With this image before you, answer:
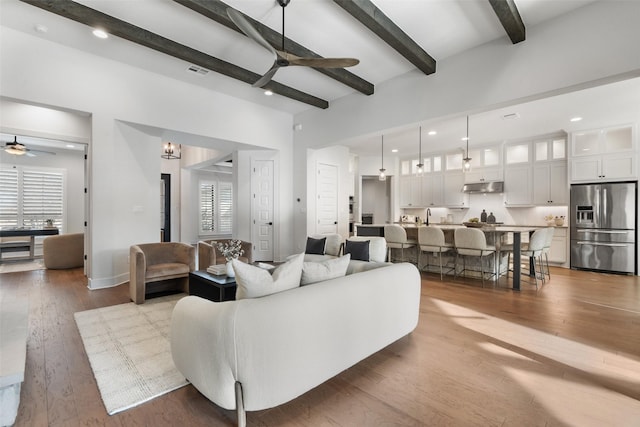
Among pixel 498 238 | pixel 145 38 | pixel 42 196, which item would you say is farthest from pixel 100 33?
pixel 498 238

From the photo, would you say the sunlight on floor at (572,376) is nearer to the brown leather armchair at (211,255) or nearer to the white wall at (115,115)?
the brown leather armchair at (211,255)

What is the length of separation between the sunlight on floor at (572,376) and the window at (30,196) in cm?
956

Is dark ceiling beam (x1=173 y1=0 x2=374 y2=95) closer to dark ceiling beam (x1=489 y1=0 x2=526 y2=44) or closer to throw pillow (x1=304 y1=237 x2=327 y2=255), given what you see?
dark ceiling beam (x1=489 y1=0 x2=526 y2=44)

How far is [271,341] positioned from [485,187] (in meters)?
7.38

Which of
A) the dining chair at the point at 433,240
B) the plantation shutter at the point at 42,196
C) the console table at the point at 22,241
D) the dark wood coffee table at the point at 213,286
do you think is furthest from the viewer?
the plantation shutter at the point at 42,196

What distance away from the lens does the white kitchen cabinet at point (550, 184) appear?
6.35m

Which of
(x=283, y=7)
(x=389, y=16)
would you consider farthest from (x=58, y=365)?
(x=389, y=16)

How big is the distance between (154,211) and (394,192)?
21.8ft

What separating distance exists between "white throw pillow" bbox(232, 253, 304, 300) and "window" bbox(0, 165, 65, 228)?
8523 millimetres

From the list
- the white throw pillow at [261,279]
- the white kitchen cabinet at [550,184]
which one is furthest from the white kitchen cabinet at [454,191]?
the white throw pillow at [261,279]

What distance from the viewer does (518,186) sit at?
22.9 feet

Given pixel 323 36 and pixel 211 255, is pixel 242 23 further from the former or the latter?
pixel 211 255

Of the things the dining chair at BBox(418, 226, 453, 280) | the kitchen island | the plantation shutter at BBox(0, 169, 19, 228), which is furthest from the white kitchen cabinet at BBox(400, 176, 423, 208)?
the plantation shutter at BBox(0, 169, 19, 228)

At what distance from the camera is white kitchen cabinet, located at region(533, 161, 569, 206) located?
6.35 m
